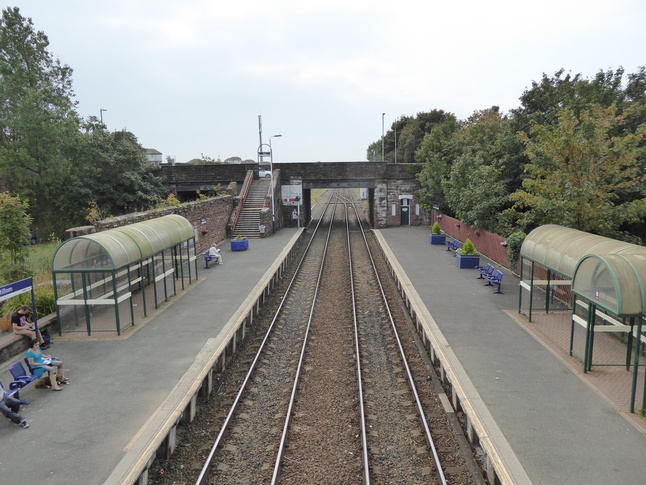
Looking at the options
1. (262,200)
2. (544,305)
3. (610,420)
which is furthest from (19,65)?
(610,420)

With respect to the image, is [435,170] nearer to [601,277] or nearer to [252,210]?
[252,210]

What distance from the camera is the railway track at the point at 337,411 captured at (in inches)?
270

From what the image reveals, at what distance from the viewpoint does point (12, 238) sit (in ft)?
40.2

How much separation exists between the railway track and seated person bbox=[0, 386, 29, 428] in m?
3.11

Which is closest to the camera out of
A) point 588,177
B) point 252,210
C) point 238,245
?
point 588,177

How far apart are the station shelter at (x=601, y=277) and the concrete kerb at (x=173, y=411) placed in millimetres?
7466

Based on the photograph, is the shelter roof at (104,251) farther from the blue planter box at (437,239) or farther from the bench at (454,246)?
the blue planter box at (437,239)

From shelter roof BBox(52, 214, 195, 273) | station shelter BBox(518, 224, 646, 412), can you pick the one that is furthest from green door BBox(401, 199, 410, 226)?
shelter roof BBox(52, 214, 195, 273)

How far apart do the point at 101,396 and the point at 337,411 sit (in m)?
4.37

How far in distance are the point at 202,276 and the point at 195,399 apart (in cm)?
1047

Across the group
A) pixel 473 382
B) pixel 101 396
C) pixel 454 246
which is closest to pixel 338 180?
pixel 454 246

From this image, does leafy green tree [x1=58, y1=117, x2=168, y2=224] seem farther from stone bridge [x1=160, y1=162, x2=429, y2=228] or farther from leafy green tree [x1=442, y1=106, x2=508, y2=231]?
leafy green tree [x1=442, y1=106, x2=508, y2=231]

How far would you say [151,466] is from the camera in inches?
266

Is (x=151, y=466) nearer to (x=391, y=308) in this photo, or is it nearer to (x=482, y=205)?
(x=391, y=308)
